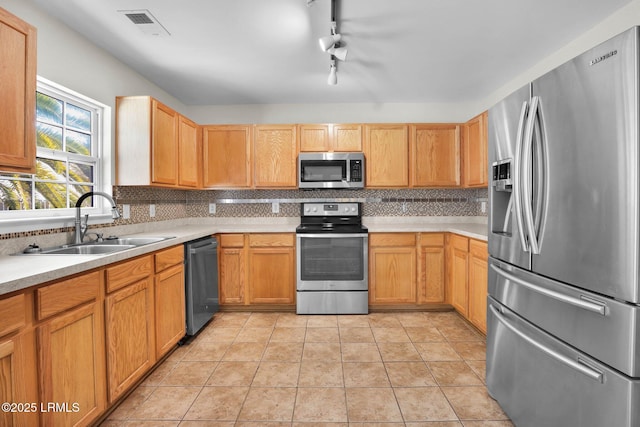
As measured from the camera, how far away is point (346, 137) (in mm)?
3674

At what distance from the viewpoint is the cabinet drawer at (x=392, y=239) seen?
340cm

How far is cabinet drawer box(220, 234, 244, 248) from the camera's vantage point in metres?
3.42

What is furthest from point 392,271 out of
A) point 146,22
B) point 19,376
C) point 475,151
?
point 146,22

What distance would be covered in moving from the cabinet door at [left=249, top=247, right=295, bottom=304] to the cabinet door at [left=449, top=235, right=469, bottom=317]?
1743 mm

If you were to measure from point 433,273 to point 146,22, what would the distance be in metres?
3.45

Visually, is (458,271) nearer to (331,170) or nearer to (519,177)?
(331,170)

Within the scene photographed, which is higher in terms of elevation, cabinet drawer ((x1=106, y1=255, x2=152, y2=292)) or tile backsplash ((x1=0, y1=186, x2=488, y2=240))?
tile backsplash ((x1=0, y1=186, x2=488, y2=240))

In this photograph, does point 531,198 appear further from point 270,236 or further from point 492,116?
point 270,236

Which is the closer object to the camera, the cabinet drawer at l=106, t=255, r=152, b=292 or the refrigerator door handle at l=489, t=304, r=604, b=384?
the refrigerator door handle at l=489, t=304, r=604, b=384

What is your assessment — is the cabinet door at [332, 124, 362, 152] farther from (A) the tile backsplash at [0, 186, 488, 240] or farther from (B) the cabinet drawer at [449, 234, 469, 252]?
(B) the cabinet drawer at [449, 234, 469, 252]

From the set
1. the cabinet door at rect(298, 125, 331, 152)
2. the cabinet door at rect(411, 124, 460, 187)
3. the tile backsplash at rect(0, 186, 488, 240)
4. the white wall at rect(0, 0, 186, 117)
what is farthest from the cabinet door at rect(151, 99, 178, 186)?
the cabinet door at rect(411, 124, 460, 187)

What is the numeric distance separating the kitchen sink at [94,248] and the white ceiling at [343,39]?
1.58m

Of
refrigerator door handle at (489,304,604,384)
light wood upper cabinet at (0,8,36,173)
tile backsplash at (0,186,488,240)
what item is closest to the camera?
refrigerator door handle at (489,304,604,384)

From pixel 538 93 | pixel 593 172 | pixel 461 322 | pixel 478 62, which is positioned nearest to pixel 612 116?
pixel 593 172
